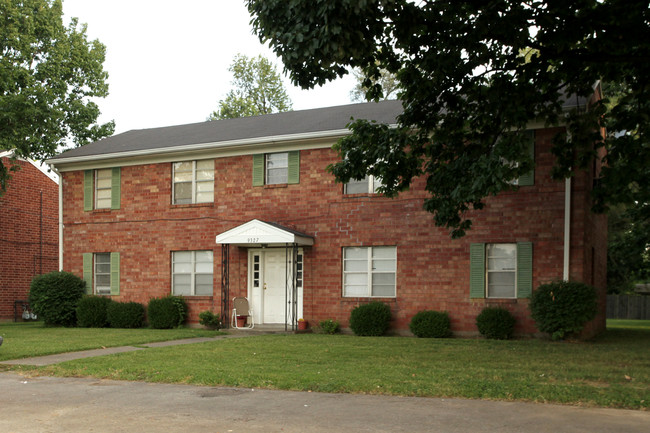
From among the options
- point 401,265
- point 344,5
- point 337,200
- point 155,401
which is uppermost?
point 344,5

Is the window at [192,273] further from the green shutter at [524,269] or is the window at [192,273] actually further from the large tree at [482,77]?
the green shutter at [524,269]

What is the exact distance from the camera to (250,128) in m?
21.1

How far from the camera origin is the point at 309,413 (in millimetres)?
7180

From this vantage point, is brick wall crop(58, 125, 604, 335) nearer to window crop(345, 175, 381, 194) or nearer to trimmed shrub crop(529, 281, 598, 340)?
window crop(345, 175, 381, 194)

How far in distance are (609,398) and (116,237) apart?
17.1 meters

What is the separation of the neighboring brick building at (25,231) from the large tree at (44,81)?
3.79 feet

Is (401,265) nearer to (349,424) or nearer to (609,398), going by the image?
(609,398)

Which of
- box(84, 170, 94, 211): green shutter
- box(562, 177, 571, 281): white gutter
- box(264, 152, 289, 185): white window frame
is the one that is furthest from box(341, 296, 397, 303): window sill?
box(84, 170, 94, 211): green shutter

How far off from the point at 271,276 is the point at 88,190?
7.29 metres

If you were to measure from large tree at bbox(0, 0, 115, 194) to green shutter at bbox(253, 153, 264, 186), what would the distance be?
9.49 m

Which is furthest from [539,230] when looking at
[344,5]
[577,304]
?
[344,5]

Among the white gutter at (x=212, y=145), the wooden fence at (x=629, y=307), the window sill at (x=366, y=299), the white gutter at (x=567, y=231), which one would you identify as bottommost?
the wooden fence at (x=629, y=307)

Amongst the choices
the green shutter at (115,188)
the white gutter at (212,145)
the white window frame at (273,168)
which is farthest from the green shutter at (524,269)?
the green shutter at (115,188)

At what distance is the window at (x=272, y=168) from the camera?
62.8 ft
